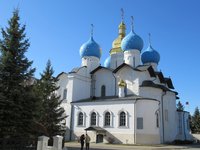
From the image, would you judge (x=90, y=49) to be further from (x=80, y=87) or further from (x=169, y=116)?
(x=169, y=116)

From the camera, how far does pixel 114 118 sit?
94.9 ft

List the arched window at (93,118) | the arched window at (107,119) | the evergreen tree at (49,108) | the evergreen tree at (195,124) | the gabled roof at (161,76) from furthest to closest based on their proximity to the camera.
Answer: the evergreen tree at (195,124), the gabled roof at (161,76), the arched window at (93,118), the arched window at (107,119), the evergreen tree at (49,108)

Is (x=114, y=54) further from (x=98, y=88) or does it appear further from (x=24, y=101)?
(x=24, y=101)

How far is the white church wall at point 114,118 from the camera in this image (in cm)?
2768

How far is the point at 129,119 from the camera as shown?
91.3 ft

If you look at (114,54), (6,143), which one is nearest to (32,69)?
(6,143)

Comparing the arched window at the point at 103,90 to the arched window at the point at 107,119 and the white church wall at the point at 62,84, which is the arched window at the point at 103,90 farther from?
the white church wall at the point at 62,84

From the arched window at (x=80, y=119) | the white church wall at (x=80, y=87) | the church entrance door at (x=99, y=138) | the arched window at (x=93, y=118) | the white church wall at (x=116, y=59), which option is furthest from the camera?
the white church wall at (x=116, y=59)

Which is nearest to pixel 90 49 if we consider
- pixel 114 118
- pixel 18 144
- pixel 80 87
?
pixel 80 87

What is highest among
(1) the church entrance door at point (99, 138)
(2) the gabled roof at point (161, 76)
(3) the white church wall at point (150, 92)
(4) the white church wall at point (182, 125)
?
(2) the gabled roof at point (161, 76)

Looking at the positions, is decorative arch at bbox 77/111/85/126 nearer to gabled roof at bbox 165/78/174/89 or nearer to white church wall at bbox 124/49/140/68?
white church wall at bbox 124/49/140/68

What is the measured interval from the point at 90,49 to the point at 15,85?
862 inches

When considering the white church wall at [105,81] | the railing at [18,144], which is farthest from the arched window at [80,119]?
the railing at [18,144]

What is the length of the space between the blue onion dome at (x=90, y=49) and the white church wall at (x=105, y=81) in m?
2.83
